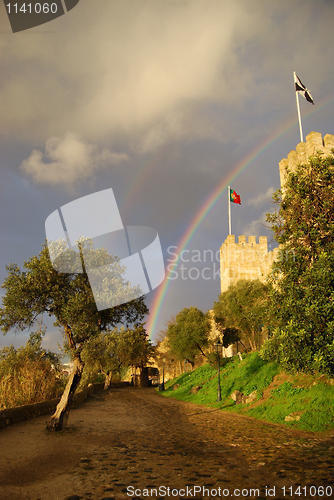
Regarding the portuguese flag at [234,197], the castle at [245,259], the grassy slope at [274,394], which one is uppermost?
the portuguese flag at [234,197]

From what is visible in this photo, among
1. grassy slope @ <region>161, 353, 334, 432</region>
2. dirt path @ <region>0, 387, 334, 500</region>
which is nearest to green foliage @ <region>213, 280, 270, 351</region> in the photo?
grassy slope @ <region>161, 353, 334, 432</region>

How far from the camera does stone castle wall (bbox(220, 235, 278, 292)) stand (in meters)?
48.7

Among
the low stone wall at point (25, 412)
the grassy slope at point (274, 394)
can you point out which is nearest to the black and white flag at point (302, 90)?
the grassy slope at point (274, 394)

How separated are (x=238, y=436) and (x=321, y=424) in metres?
3.75

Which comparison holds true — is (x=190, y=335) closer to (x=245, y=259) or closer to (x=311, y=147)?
(x=245, y=259)

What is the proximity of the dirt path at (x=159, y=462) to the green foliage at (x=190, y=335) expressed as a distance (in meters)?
26.7

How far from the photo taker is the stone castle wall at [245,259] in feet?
160

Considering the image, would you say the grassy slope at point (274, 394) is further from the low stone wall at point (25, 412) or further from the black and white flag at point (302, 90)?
the black and white flag at point (302, 90)

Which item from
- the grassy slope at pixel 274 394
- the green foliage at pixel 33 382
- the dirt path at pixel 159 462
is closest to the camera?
the dirt path at pixel 159 462

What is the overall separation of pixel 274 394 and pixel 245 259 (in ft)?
106

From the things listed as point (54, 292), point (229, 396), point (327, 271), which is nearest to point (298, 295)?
point (327, 271)

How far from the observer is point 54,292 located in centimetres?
1352

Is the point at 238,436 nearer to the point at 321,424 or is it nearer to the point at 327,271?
the point at 321,424

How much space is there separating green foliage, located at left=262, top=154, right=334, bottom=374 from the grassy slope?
12.2ft
